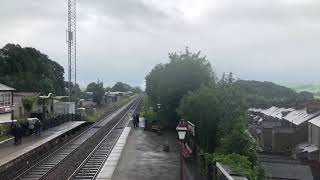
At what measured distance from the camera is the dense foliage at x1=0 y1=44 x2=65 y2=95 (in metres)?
103

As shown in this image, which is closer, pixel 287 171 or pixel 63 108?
pixel 287 171

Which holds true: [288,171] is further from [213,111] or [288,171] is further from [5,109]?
[5,109]

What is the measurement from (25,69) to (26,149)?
84455mm

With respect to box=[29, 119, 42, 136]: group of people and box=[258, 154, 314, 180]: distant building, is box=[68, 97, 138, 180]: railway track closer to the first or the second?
box=[29, 119, 42, 136]: group of people

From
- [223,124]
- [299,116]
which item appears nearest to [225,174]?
[223,124]

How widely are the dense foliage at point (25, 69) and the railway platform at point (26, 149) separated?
5437 cm

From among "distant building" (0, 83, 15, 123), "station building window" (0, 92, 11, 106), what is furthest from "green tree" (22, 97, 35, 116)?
"station building window" (0, 92, 11, 106)

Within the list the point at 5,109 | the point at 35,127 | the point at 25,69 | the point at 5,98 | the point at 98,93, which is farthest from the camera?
the point at 98,93

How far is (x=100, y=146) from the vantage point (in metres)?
39.6

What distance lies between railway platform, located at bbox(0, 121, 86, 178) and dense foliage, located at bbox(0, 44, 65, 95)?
178 ft

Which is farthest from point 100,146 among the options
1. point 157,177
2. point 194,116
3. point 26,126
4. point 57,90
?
point 57,90

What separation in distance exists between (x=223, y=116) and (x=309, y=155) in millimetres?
19874

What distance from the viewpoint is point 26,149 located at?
1307 inches

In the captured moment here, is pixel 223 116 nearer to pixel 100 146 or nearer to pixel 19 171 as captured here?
pixel 19 171
